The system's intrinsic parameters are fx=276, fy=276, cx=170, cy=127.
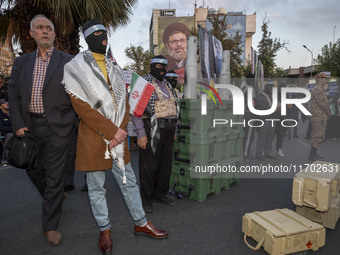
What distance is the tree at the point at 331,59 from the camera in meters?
33.7

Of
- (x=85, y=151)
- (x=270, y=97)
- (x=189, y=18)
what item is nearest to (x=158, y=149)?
(x=85, y=151)

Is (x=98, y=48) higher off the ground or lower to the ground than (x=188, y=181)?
higher

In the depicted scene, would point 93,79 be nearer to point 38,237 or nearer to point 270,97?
point 38,237

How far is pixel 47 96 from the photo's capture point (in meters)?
2.66

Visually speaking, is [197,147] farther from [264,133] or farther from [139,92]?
[264,133]

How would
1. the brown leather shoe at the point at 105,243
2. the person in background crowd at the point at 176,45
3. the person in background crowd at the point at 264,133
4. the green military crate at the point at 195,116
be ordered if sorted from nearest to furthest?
the brown leather shoe at the point at 105,243
the green military crate at the point at 195,116
the person in background crowd at the point at 264,133
the person in background crowd at the point at 176,45

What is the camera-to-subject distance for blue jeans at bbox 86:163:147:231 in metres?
2.52

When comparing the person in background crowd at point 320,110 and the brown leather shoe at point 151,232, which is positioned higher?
the person in background crowd at point 320,110

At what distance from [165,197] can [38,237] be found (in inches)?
65.6

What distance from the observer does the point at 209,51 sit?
6.30m

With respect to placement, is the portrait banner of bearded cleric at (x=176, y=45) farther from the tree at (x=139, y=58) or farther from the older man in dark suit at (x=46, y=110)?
the older man in dark suit at (x=46, y=110)

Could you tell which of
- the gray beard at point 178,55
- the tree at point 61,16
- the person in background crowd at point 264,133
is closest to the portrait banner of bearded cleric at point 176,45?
the gray beard at point 178,55

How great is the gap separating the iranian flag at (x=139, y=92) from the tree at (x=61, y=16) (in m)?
4.38

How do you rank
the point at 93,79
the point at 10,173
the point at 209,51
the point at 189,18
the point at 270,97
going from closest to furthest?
the point at 93,79 → the point at 10,173 → the point at 209,51 → the point at 270,97 → the point at 189,18
